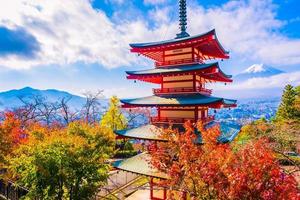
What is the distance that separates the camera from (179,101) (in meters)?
18.8

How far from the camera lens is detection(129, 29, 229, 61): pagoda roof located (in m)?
18.7

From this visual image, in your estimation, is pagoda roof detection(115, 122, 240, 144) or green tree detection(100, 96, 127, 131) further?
green tree detection(100, 96, 127, 131)

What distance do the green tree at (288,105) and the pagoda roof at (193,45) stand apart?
88.8 feet

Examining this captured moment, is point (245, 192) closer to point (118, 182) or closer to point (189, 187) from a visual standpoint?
point (189, 187)

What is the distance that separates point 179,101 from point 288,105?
3426 cm

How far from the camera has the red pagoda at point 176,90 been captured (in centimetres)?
1851

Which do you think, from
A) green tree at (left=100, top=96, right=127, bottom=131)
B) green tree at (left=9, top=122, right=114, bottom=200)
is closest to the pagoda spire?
green tree at (left=9, top=122, right=114, bottom=200)

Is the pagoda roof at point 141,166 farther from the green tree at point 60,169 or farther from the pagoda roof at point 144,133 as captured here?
the green tree at point 60,169

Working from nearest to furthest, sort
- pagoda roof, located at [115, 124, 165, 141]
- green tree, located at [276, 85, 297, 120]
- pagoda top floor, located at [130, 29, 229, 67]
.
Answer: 1. pagoda roof, located at [115, 124, 165, 141]
2. pagoda top floor, located at [130, 29, 229, 67]
3. green tree, located at [276, 85, 297, 120]

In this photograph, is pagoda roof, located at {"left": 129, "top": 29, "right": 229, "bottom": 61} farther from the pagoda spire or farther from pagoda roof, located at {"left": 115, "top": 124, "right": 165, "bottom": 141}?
pagoda roof, located at {"left": 115, "top": 124, "right": 165, "bottom": 141}

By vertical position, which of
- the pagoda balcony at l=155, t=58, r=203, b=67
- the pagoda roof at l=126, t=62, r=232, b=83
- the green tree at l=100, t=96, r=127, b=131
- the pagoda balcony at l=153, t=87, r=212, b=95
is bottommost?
the green tree at l=100, t=96, r=127, b=131

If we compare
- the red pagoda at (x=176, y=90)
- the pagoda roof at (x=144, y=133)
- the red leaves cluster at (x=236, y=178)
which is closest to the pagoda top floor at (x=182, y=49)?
the red pagoda at (x=176, y=90)

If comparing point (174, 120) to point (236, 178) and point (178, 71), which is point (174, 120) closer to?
point (178, 71)

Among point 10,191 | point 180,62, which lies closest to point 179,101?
point 180,62
